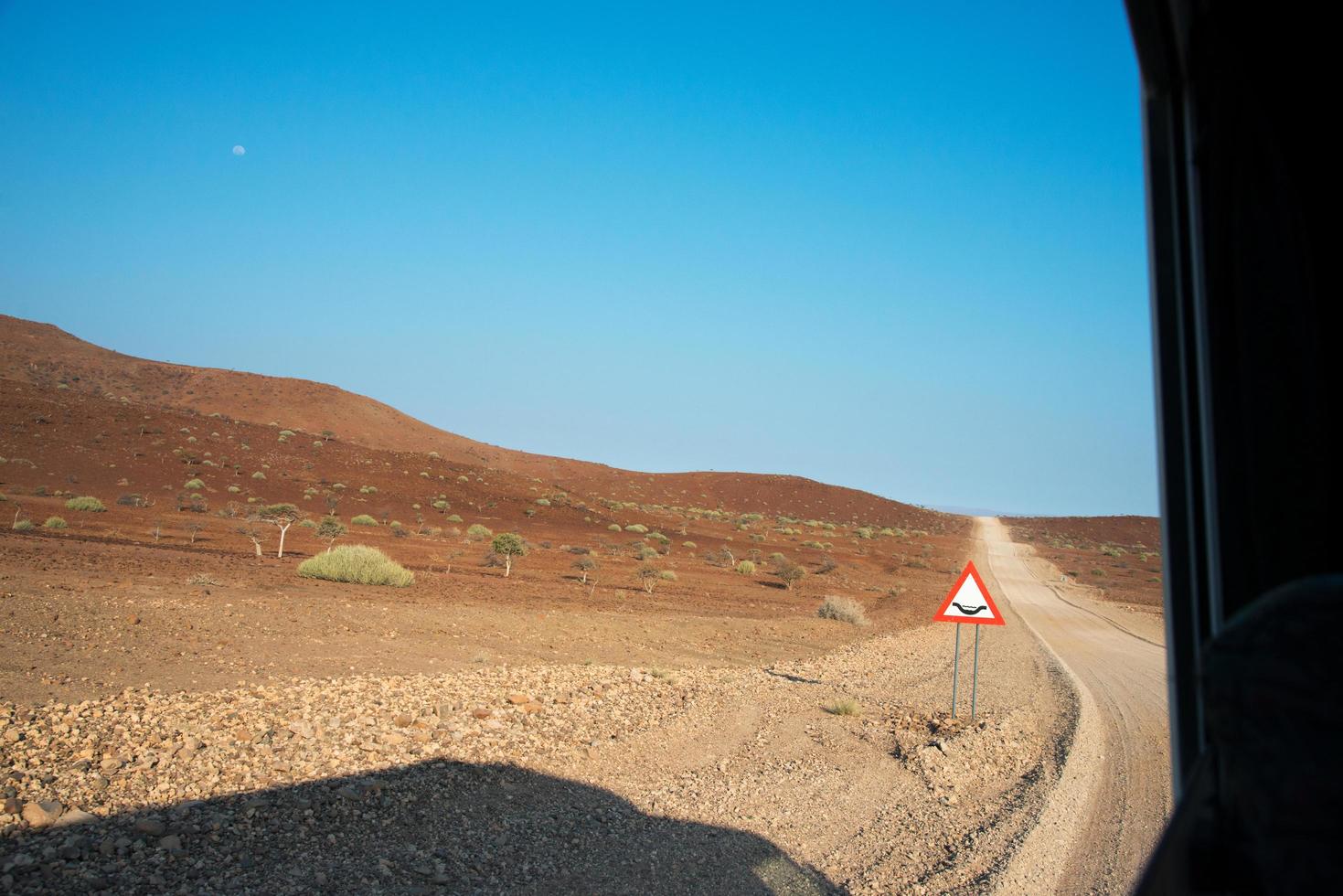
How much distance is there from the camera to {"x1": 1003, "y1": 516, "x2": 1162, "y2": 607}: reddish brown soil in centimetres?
4559

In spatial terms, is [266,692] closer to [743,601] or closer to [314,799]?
[314,799]

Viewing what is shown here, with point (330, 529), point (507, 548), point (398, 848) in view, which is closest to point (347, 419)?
point (330, 529)

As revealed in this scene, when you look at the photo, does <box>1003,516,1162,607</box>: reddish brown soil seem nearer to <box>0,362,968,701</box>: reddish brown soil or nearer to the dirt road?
the dirt road

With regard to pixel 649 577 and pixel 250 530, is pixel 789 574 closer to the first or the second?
pixel 649 577

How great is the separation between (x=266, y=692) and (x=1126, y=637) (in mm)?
22091

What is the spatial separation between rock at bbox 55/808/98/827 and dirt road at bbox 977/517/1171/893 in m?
6.29

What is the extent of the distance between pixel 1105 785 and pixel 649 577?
23.2m

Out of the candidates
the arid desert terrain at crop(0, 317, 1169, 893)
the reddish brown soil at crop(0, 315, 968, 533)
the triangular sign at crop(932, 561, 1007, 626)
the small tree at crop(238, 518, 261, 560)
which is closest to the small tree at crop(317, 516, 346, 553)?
the small tree at crop(238, 518, 261, 560)

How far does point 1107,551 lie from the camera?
3406 inches

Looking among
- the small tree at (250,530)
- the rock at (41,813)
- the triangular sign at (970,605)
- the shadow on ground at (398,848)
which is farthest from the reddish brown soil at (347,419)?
the rock at (41,813)

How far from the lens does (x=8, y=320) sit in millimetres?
107062

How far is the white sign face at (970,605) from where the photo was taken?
1159 cm

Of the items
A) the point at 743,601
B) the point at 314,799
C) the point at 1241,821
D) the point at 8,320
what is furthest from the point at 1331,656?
the point at 8,320

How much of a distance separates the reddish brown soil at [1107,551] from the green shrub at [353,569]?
1853cm
